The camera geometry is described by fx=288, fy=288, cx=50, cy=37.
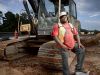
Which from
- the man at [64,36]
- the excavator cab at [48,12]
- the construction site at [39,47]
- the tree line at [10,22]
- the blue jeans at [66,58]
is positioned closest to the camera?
the man at [64,36]

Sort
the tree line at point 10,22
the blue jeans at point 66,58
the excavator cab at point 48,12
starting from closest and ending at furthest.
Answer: the blue jeans at point 66,58 → the excavator cab at point 48,12 → the tree line at point 10,22

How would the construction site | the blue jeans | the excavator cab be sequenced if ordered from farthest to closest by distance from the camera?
the excavator cab
the construction site
the blue jeans

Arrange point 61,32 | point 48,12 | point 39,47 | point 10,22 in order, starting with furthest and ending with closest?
point 10,22
point 48,12
point 39,47
point 61,32

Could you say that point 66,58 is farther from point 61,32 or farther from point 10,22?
point 10,22

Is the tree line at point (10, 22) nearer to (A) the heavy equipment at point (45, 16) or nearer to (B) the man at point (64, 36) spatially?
(A) the heavy equipment at point (45, 16)

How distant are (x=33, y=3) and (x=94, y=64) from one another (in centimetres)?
559

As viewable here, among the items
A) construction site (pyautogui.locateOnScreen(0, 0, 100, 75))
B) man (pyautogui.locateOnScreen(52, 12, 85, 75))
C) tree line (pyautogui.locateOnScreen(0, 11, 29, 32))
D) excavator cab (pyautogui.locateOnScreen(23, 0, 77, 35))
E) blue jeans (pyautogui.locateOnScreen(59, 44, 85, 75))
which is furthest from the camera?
tree line (pyautogui.locateOnScreen(0, 11, 29, 32))

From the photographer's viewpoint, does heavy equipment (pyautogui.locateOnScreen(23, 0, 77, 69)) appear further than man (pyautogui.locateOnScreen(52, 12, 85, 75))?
Yes

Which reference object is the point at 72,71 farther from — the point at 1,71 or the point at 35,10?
the point at 35,10

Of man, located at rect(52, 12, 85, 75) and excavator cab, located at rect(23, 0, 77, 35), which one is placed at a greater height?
excavator cab, located at rect(23, 0, 77, 35)

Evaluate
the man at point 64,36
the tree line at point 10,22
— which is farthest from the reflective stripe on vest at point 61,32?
the tree line at point 10,22

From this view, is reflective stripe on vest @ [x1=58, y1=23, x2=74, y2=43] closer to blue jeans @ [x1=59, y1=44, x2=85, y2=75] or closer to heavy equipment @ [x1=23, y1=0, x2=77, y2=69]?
blue jeans @ [x1=59, y1=44, x2=85, y2=75]

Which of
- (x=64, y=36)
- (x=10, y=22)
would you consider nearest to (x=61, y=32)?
(x=64, y=36)

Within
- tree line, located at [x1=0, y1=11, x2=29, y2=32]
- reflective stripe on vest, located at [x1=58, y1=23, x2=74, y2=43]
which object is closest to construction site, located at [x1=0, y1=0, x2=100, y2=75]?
reflective stripe on vest, located at [x1=58, y1=23, x2=74, y2=43]
